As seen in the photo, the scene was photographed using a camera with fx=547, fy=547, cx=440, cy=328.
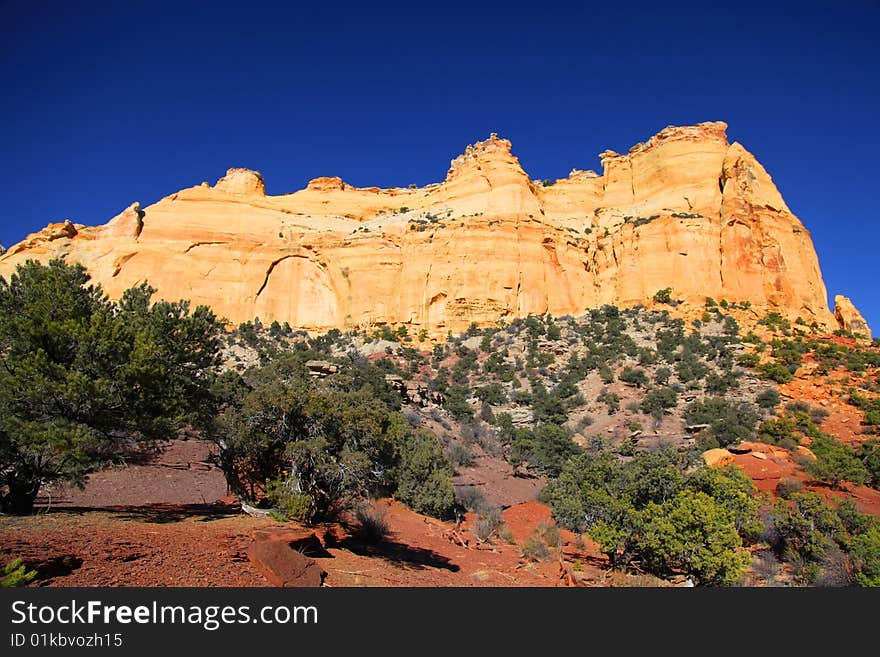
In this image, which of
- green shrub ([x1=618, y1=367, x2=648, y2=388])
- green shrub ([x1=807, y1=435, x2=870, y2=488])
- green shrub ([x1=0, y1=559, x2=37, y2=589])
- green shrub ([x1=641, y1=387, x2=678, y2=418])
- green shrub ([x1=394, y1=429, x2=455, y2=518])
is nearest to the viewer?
green shrub ([x1=0, y1=559, x2=37, y2=589])

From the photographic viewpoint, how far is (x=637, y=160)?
2077 inches

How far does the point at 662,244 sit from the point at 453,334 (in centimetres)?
1876

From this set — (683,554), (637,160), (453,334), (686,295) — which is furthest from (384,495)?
(637,160)

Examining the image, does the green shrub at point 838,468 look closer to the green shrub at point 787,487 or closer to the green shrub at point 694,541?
the green shrub at point 787,487

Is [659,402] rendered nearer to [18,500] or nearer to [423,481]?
[423,481]

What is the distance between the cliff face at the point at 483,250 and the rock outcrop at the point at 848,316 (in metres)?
2.10

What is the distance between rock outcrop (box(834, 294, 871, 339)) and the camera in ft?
140

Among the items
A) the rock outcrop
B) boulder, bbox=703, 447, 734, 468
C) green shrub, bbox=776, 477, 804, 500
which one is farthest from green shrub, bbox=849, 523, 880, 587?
the rock outcrop

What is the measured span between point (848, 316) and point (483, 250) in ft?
95.9

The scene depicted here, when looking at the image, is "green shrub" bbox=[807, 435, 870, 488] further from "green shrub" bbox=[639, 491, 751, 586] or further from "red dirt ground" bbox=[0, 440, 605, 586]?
"green shrub" bbox=[639, 491, 751, 586]

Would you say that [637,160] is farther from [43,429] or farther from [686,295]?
[43,429]

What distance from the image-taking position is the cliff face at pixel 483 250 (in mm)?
43812

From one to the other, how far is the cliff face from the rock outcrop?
2100 millimetres

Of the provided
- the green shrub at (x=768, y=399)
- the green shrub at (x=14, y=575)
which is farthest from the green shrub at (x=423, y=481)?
the green shrub at (x=768, y=399)
